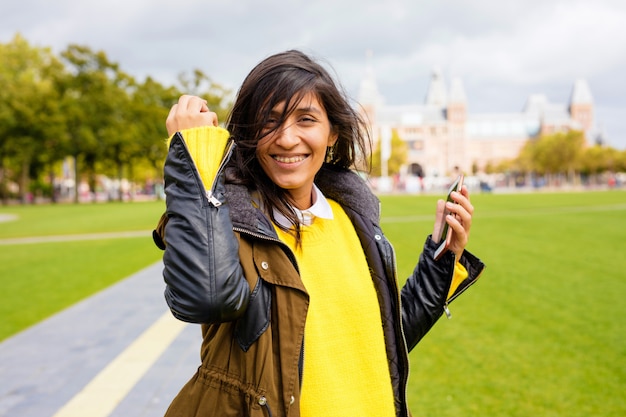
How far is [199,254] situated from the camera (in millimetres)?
1143

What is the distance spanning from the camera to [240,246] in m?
1.27

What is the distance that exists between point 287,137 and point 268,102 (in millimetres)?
98

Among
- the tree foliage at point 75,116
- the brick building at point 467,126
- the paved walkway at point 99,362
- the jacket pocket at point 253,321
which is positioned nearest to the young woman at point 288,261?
the jacket pocket at point 253,321

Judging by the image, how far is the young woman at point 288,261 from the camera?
1.18 m

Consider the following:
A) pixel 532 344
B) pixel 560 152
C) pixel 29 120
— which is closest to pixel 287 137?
pixel 532 344

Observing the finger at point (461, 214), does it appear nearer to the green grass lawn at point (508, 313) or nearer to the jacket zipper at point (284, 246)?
the jacket zipper at point (284, 246)

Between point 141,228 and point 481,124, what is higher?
point 481,124

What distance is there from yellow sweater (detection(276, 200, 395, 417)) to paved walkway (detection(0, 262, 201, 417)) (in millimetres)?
2545

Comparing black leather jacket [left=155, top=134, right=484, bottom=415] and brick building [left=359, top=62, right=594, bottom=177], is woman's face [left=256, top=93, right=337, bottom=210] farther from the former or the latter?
brick building [left=359, top=62, right=594, bottom=177]

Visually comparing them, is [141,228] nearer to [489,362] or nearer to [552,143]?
[489,362]

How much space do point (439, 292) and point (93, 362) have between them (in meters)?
3.72

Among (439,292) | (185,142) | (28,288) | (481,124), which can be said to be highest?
(481,124)

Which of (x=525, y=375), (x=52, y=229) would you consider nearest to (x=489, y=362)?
(x=525, y=375)

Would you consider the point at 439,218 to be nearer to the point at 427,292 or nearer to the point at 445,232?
the point at 445,232
